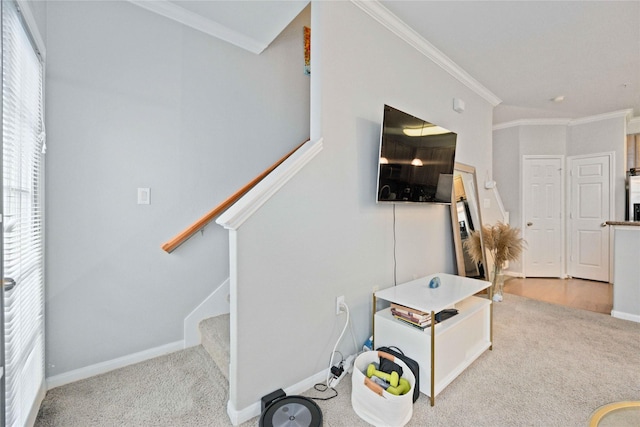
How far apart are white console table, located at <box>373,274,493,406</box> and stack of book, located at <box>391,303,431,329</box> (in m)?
0.03

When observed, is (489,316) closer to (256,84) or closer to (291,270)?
(291,270)

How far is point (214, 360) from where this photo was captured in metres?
1.99

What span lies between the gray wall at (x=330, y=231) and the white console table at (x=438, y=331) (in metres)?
0.21

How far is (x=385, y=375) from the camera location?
63.4 inches

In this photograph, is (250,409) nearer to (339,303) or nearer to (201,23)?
(339,303)

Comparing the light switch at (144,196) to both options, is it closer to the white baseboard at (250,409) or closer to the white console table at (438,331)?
the white baseboard at (250,409)

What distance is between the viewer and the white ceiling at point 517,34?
2092 millimetres

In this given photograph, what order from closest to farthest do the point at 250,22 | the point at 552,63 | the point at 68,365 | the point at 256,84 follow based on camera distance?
Result: the point at 68,365 < the point at 250,22 < the point at 256,84 < the point at 552,63

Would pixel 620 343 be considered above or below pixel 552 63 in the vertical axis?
below

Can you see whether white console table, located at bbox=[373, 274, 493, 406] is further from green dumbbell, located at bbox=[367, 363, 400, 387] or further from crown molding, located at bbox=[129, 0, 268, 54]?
crown molding, located at bbox=[129, 0, 268, 54]

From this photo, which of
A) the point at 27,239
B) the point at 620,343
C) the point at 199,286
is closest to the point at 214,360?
the point at 199,286

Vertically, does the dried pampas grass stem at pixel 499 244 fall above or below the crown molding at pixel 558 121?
below

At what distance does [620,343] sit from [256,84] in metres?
3.71

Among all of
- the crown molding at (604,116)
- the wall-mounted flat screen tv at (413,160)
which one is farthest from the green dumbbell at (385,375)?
the crown molding at (604,116)
